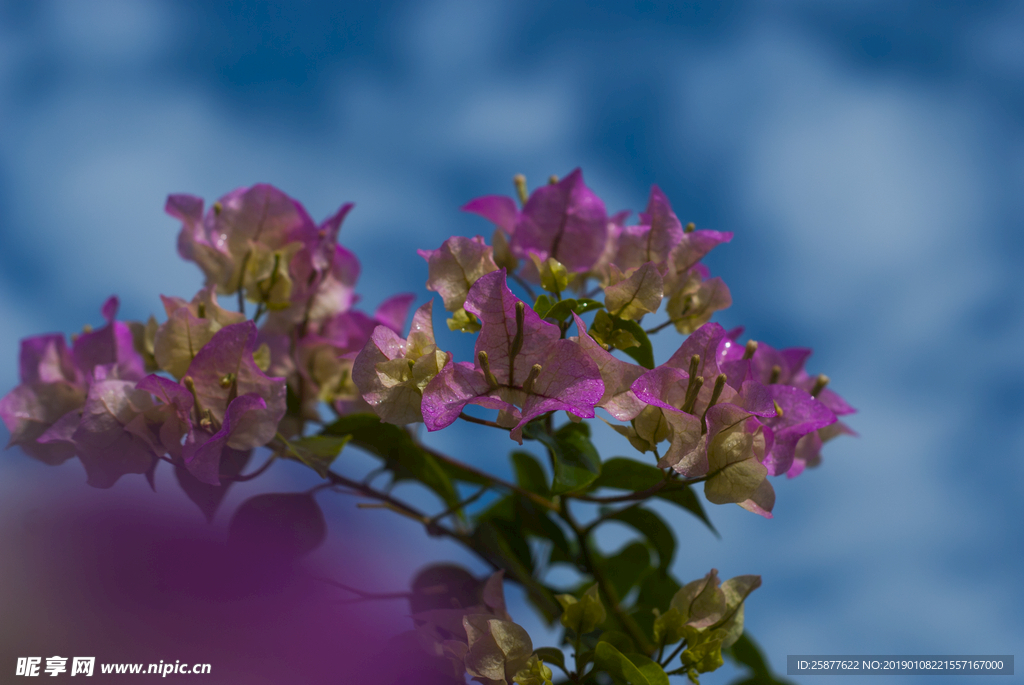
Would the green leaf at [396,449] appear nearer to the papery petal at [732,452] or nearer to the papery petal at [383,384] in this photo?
the papery petal at [383,384]

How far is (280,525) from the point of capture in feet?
2.73

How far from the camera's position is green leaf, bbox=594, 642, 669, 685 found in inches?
25.3

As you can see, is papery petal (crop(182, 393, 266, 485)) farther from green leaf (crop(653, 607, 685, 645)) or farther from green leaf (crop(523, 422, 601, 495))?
green leaf (crop(653, 607, 685, 645))

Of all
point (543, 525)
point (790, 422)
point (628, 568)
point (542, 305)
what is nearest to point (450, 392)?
point (542, 305)

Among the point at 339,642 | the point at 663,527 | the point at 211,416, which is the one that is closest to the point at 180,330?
the point at 211,416

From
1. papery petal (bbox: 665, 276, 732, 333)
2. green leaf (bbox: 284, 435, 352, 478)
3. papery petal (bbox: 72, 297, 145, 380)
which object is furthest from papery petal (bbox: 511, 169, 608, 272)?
papery petal (bbox: 72, 297, 145, 380)

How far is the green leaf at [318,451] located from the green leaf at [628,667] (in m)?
0.36

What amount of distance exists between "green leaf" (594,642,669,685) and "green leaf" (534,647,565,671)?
4 centimetres

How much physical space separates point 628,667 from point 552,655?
0.10 m

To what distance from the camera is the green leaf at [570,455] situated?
26.5 inches

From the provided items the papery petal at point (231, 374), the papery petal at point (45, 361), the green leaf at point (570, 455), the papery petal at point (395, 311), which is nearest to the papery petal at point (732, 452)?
the green leaf at point (570, 455)

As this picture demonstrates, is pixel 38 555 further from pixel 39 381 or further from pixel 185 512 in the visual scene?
pixel 39 381

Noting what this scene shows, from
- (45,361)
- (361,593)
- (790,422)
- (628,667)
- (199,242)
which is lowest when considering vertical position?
(628,667)

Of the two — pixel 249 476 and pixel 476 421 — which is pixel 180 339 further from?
pixel 476 421
